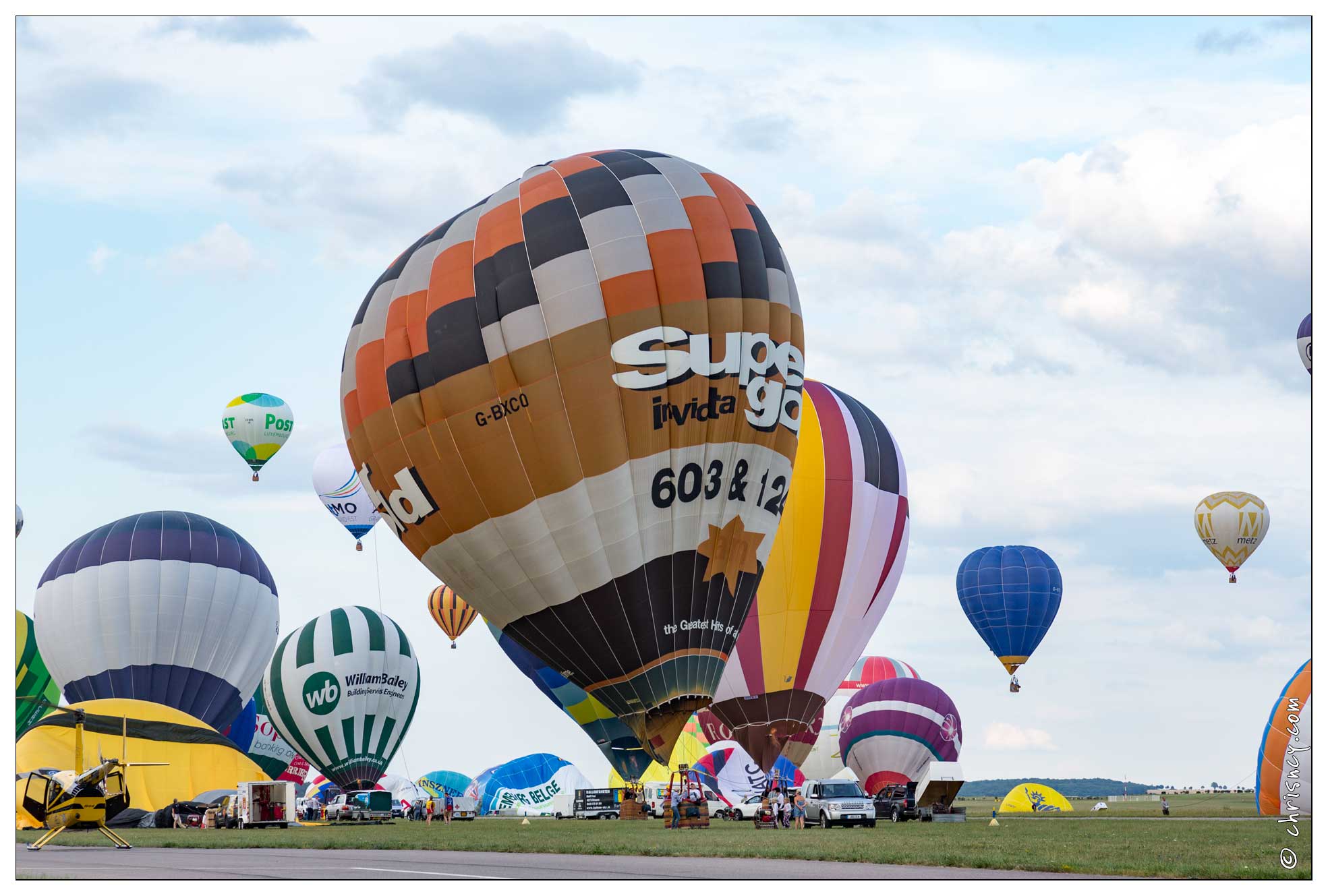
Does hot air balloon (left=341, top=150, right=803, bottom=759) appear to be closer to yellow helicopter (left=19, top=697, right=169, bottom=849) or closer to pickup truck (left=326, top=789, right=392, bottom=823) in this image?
yellow helicopter (left=19, top=697, right=169, bottom=849)

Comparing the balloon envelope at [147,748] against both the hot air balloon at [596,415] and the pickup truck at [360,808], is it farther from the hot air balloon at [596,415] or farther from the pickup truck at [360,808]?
the hot air balloon at [596,415]

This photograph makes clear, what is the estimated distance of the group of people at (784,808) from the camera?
33156 mm

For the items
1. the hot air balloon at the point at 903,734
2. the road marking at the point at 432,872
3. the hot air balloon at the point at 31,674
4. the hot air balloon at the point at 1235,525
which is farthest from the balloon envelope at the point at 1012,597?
the road marking at the point at 432,872

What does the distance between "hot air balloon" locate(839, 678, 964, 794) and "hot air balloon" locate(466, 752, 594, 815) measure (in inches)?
1047

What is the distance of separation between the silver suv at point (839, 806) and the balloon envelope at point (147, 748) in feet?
53.2

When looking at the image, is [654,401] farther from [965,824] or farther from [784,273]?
[965,824]

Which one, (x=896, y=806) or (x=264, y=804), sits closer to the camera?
(x=264, y=804)

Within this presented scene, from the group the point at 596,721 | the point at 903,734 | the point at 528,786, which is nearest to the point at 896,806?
the point at 903,734

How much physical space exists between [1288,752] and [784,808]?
1159 centimetres

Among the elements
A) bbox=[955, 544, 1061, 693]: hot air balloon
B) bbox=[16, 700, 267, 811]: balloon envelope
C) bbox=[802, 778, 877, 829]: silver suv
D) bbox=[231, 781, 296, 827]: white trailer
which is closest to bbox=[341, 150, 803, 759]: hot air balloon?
bbox=[802, 778, 877, 829]: silver suv

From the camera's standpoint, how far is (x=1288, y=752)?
1033 inches

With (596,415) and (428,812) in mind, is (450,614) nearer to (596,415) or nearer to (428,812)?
(428,812)

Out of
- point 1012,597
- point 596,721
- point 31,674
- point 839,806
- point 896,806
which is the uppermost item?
point 1012,597

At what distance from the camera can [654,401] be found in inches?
1031
